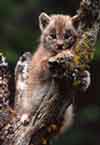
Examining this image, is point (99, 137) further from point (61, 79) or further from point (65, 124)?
point (61, 79)

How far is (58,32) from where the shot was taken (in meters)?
8.28

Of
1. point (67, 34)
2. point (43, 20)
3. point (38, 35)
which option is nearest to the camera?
point (67, 34)

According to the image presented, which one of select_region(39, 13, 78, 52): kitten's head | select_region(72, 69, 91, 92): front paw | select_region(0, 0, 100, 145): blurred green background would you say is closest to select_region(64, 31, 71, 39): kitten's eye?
select_region(39, 13, 78, 52): kitten's head

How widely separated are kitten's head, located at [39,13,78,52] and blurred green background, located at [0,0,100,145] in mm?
5023

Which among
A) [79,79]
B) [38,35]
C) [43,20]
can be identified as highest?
[38,35]

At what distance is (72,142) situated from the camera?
15242mm

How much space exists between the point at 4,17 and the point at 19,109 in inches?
291

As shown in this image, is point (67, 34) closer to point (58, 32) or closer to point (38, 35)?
point (58, 32)

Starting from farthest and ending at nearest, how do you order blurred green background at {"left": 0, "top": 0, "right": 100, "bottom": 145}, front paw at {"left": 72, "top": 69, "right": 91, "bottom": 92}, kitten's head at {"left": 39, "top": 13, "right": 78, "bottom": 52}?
blurred green background at {"left": 0, "top": 0, "right": 100, "bottom": 145}
kitten's head at {"left": 39, "top": 13, "right": 78, "bottom": 52}
front paw at {"left": 72, "top": 69, "right": 91, "bottom": 92}

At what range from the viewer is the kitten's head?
791cm

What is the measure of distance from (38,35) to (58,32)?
6.34m

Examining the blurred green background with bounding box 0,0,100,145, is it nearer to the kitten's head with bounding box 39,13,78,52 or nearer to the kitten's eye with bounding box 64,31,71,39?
the kitten's head with bounding box 39,13,78,52

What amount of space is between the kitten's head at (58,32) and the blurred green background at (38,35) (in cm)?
502

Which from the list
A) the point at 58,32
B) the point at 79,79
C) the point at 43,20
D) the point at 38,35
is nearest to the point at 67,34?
the point at 58,32
